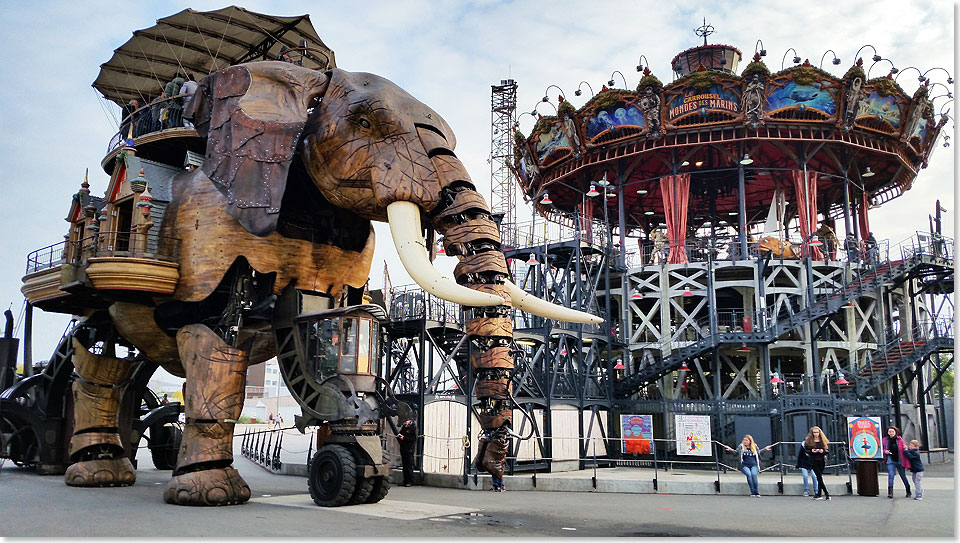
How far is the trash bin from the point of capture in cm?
1548

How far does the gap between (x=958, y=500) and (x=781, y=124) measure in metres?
25.6

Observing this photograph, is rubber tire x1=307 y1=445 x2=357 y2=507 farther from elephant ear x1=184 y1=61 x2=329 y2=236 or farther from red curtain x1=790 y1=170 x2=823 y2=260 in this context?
red curtain x1=790 y1=170 x2=823 y2=260

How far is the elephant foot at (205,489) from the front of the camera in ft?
35.1

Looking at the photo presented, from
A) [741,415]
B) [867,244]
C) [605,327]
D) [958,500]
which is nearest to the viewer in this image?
[958,500]

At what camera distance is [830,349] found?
103 feet

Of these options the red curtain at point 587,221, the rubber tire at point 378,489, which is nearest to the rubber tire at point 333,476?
the rubber tire at point 378,489

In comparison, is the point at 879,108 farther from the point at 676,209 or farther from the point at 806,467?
the point at 806,467

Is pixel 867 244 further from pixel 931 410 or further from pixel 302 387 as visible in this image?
pixel 302 387

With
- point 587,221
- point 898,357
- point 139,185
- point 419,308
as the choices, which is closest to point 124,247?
point 139,185

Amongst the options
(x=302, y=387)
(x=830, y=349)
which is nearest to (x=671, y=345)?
(x=830, y=349)

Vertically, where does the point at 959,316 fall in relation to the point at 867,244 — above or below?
below

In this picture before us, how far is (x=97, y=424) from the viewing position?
14062mm

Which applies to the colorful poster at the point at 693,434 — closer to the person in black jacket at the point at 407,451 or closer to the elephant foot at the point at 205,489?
the person in black jacket at the point at 407,451

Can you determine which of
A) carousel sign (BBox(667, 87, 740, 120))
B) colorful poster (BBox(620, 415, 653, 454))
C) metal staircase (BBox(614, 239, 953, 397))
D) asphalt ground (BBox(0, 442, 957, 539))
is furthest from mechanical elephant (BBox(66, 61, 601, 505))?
carousel sign (BBox(667, 87, 740, 120))
